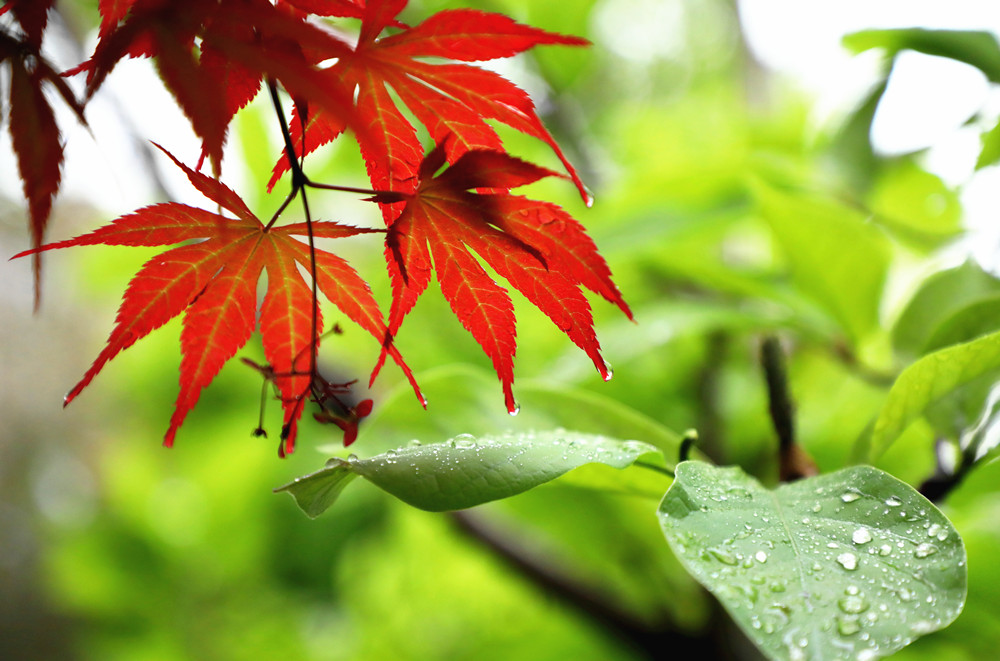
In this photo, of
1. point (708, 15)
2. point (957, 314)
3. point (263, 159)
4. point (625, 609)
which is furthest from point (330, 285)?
point (708, 15)

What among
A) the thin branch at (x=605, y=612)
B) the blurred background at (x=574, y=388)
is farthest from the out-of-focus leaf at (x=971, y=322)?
the thin branch at (x=605, y=612)

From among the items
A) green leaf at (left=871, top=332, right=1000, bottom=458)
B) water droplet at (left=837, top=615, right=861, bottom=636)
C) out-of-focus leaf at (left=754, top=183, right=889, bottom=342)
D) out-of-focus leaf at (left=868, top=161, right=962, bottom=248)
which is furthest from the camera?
out-of-focus leaf at (left=868, top=161, right=962, bottom=248)

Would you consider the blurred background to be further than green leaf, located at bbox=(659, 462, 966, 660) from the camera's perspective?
Yes

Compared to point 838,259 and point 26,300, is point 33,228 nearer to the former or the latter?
point 838,259

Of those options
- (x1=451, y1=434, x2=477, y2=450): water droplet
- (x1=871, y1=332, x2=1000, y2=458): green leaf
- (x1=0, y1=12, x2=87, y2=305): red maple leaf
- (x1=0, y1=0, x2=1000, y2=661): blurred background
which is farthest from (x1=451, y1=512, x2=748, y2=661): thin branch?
(x1=0, y1=12, x2=87, y2=305): red maple leaf

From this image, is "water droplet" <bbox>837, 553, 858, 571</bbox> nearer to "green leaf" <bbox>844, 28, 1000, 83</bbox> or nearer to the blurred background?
Result: the blurred background

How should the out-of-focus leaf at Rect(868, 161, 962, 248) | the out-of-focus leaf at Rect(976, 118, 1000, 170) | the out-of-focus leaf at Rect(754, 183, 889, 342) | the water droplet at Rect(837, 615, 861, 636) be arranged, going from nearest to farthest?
the water droplet at Rect(837, 615, 861, 636), the out-of-focus leaf at Rect(976, 118, 1000, 170), the out-of-focus leaf at Rect(754, 183, 889, 342), the out-of-focus leaf at Rect(868, 161, 962, 248)

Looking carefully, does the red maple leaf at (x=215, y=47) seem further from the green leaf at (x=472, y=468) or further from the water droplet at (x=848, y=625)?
the water droplet at (x=848, y=625)

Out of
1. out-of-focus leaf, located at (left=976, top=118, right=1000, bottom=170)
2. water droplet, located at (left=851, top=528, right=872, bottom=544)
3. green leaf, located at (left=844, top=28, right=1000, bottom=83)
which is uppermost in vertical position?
green leaf, located at (left=844, top=28, right=1000, bottom=83)
